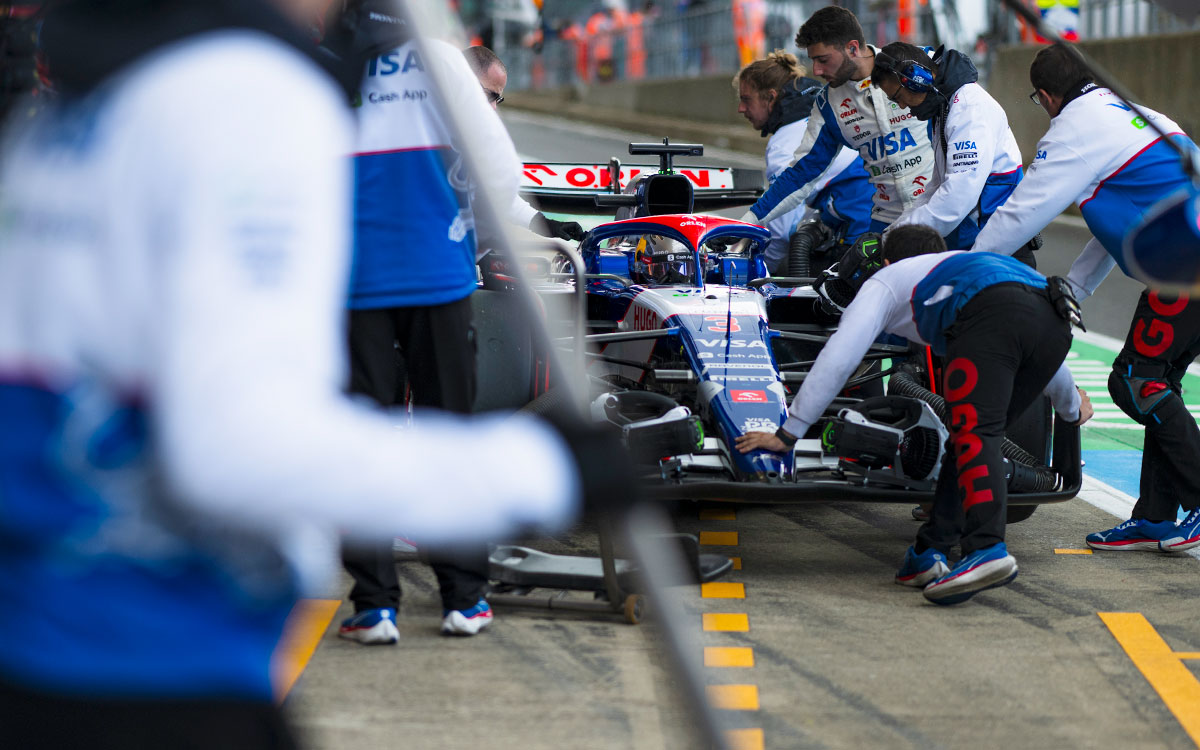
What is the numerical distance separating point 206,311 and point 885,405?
403 centimetres

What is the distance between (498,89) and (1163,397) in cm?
309

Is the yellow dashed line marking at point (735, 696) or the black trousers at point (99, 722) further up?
the black trousers at point (99, 722)

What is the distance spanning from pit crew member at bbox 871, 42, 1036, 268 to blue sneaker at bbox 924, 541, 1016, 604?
1.78m

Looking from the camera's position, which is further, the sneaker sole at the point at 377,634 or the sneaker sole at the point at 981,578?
the sneaker sole at the point at 981,578

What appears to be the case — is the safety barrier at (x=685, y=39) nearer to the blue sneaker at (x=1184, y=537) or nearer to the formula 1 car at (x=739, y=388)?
the formula 1 car at (x=739, y=388)

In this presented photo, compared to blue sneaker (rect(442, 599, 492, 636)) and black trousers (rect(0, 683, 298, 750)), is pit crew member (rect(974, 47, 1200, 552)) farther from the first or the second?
black trousers (rect(0, 683, 298, 750))

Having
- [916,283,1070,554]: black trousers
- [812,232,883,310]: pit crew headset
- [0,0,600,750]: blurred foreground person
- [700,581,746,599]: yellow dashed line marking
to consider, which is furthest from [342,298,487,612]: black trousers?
[0,0,600,750]: blurred foreground person

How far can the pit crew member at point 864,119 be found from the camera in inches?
245

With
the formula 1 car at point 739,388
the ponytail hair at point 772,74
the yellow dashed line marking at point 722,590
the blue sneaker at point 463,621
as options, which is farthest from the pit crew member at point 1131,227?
the ponytail hair at point 772,74

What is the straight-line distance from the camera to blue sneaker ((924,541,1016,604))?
14.0 ft

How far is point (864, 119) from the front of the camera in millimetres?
6344

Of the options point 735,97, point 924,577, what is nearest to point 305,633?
point 924,577

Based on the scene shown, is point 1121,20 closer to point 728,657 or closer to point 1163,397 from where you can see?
point 1163,397

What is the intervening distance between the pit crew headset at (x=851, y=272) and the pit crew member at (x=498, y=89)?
3.80 feet
